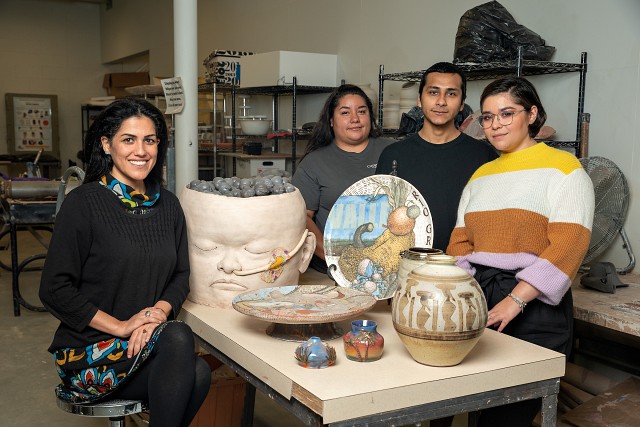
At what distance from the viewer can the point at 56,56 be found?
38.3 ft

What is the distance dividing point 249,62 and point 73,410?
4.54m

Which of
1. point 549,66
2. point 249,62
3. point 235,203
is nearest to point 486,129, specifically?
point 235,203

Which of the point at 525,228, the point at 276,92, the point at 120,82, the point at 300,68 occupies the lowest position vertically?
the point at 525,228

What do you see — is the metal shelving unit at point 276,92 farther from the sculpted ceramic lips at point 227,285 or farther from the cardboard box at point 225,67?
the sculpted ceramic lips at point 227,285

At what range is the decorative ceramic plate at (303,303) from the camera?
5.88ft

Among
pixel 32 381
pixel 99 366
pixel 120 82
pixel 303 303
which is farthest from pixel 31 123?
pixel 303 303

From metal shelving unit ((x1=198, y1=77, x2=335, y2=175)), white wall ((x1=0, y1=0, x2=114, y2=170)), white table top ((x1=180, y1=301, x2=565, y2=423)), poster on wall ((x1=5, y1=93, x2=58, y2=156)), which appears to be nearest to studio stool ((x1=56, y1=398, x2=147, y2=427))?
white table top ((x1=180, y1=301, x2=565, y2=423))

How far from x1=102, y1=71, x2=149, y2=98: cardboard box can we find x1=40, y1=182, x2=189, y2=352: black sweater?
899cm

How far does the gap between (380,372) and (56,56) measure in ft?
37.8

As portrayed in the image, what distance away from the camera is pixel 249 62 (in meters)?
6.10

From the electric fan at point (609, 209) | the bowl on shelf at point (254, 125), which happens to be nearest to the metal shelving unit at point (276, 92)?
Result: the bowl on shelf at point (254, 125)

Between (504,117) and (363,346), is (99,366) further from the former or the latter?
(504,117)

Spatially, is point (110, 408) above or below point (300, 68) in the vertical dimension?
below

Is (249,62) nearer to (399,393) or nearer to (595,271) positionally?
(595,271)
